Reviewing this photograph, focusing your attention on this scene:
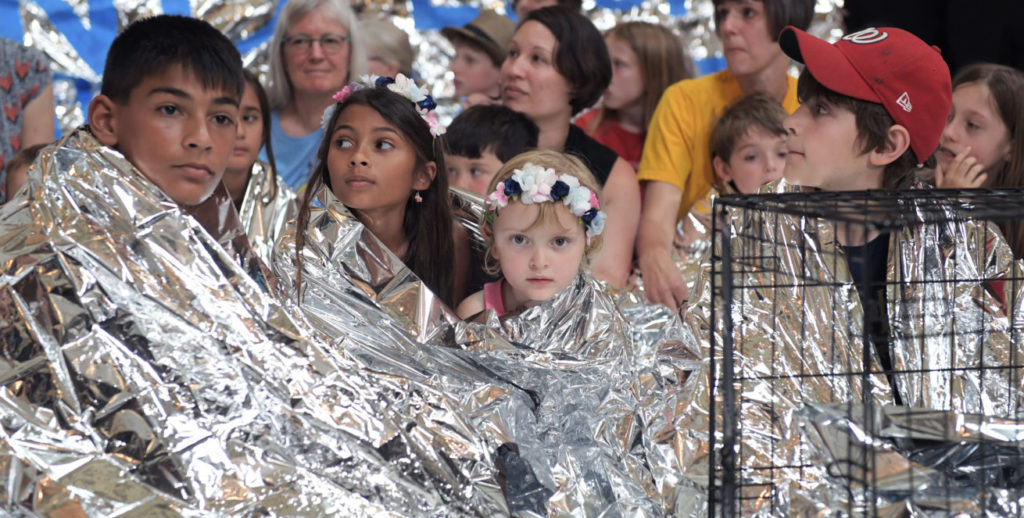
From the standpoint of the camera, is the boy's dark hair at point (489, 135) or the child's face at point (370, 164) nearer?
the child's face at point (370, 164)

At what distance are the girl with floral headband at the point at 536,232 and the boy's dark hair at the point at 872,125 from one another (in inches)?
15.0

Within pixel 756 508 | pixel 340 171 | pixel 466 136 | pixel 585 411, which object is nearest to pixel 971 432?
pixel 756 508

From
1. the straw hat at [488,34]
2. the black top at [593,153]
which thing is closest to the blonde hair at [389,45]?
the straw hat at [488,34]

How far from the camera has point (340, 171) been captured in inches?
68.7

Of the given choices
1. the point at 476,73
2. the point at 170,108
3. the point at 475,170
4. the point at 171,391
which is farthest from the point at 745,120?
the point at 171,391

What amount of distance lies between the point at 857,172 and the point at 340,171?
32.0 inches

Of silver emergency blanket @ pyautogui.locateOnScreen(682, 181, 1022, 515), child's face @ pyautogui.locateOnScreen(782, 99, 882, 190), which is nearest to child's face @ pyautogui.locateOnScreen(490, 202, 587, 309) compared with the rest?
silver emergency blanket @ pyautogui.locateOnScreen(682, 181, 1022, 515)

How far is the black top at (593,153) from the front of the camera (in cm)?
227

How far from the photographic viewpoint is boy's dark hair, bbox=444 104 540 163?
84.9 inches

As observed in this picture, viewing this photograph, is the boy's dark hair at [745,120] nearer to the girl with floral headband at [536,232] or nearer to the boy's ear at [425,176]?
the girl with floral headband at [536,232]

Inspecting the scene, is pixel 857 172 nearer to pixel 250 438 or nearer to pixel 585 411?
pixel 585 411

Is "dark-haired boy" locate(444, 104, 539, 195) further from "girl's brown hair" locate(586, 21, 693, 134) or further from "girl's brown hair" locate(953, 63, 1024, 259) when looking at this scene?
"girl's brown hair" locate(953, 63, 1024, 259)

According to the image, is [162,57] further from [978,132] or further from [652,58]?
[652,58]

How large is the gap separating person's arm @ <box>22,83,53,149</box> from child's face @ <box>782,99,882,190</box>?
1801 millimetres
